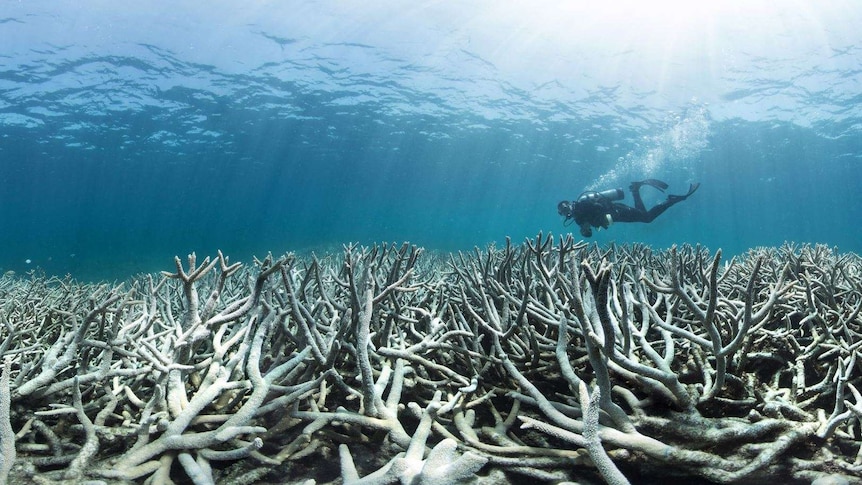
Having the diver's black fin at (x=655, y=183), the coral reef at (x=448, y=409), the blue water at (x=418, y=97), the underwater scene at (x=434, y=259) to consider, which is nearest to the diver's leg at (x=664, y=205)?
the underwater scene at (x=434, y=259)

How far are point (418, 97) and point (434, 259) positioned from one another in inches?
824

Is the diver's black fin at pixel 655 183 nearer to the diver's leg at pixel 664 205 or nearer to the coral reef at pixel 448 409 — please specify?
the diver's leg at pixel 664 205

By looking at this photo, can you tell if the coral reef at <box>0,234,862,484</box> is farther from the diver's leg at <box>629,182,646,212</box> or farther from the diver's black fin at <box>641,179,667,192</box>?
the diver's leg at <box>629,182,646,212</box>

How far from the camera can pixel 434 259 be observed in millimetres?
11609

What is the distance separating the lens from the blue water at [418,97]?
20.7 metres

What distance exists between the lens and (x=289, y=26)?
2128 centimetres

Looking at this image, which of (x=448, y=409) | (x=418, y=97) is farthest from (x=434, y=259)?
(x=418, y=97)

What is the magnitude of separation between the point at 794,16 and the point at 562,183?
40.8 m

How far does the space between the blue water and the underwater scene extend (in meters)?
0.22

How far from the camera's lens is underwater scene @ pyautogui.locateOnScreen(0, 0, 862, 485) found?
1859mm

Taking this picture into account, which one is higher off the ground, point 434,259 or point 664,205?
point 664,205

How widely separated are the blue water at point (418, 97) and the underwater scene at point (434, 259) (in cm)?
22

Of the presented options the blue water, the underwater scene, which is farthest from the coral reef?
the blue water

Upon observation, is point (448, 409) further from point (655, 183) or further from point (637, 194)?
point (637, 194)
